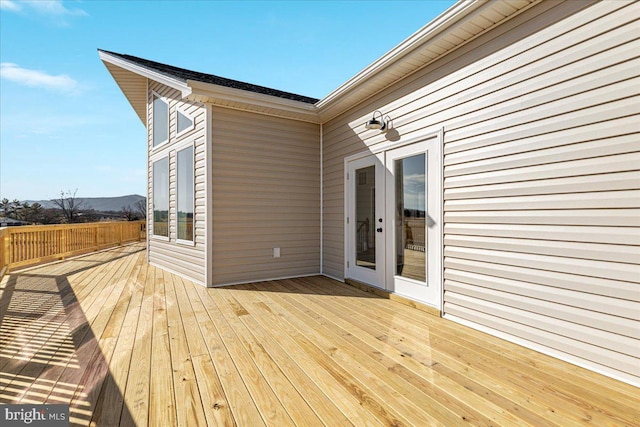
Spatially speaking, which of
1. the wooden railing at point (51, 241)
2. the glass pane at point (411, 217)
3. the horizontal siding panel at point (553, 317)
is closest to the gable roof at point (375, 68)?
the glass pane at point (411, 217)

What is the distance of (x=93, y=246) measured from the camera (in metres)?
8.47

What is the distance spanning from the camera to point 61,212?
15289 millimetres

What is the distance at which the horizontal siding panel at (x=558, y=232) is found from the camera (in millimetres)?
1938

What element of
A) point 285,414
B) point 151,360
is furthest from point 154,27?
point 285,414

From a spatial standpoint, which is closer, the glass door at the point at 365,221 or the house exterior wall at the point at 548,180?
the house exterior wall at the point at 548,180

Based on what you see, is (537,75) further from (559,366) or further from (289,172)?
(289,172)

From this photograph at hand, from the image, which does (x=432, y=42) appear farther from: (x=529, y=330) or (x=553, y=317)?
(x=529, y=330)

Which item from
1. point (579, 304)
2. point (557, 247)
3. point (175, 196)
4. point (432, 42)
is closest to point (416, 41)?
point (432, 42)

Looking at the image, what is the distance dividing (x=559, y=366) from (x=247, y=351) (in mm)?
2444

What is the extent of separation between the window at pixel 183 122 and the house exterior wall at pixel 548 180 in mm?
4032

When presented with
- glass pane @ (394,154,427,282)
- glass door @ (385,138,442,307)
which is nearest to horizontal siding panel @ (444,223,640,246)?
glass door @ (385,138,442,307)

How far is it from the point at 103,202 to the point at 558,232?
25.4 meters

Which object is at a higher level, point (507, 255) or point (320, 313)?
point (507, 255)

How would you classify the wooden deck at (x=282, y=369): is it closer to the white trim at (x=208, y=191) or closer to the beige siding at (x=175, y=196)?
the white trim at (x=208, y=191)
